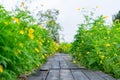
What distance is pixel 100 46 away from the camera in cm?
896

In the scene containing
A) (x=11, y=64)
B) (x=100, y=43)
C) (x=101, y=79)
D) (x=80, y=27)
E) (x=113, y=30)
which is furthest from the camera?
(x=80, y=27)

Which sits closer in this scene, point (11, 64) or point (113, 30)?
point (11, 64)

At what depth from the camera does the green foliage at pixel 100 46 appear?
315 inches

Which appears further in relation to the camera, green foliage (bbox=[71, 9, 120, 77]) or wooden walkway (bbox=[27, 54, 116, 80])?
green foliage (bbox=[71, 9, 120, 77])

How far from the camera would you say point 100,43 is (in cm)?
898

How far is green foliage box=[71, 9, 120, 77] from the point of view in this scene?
800 cm

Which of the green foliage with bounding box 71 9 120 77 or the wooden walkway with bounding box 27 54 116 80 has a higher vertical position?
the green foliage with bounding box 71 9 120 77

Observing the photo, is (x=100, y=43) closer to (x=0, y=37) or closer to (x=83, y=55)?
(x=83, y=55)

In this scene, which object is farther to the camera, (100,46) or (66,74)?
(100,46)

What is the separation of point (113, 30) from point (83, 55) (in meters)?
1.37

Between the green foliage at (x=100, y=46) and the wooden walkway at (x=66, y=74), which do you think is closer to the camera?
the wooden walkway at (x=66, y=74)

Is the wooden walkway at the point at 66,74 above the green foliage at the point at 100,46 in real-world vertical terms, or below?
below

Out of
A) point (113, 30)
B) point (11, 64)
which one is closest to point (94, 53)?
point (113, 30)

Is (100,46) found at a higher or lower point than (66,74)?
higher
